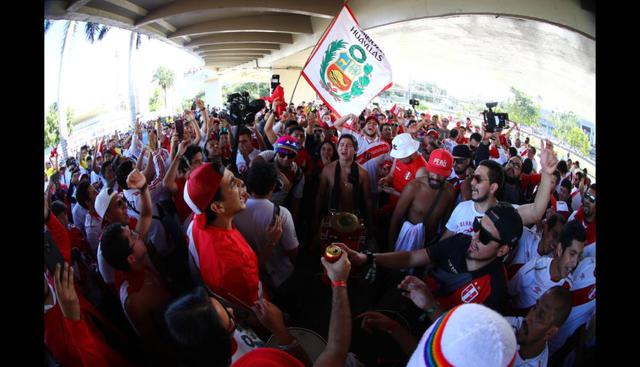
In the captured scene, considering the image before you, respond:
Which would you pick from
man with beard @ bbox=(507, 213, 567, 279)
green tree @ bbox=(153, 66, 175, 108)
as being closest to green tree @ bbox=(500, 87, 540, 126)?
man with beard @ bbox=(507, 213, 567, 279)

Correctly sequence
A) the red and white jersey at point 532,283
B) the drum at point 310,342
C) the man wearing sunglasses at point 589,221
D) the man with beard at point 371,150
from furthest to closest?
the man with beard at point 371,150 < the man wearing sunglasses at point 589,221 < the red and white jersey at point 532,283 < the drum at point 310,342

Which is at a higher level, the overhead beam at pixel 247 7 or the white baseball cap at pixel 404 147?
the overhead beam at pixel 247 7

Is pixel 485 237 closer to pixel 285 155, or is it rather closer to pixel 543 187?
pixel 543 187

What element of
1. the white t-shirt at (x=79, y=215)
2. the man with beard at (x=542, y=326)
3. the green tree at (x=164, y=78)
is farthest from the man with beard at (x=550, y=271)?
the green tree at (x=164, y=78)

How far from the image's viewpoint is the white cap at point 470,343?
106 centimetres

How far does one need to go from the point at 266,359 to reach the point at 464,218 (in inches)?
96.5

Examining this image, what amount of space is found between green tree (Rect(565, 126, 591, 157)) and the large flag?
10.9 metres

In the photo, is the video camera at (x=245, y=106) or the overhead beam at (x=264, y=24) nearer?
the video camera at (x=245, y=106)

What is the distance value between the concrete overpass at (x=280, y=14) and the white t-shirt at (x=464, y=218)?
272 inches

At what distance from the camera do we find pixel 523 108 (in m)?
20.5

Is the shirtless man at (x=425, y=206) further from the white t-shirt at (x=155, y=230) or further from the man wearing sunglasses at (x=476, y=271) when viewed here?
the white t-shirt at (x=155, y=230)

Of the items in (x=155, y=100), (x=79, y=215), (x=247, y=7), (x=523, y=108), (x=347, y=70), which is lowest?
(x=79, y=215)

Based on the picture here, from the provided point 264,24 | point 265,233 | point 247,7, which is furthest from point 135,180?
point 264,24

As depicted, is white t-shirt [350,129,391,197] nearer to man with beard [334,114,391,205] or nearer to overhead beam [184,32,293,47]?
man with beard [334,114,391,205]
